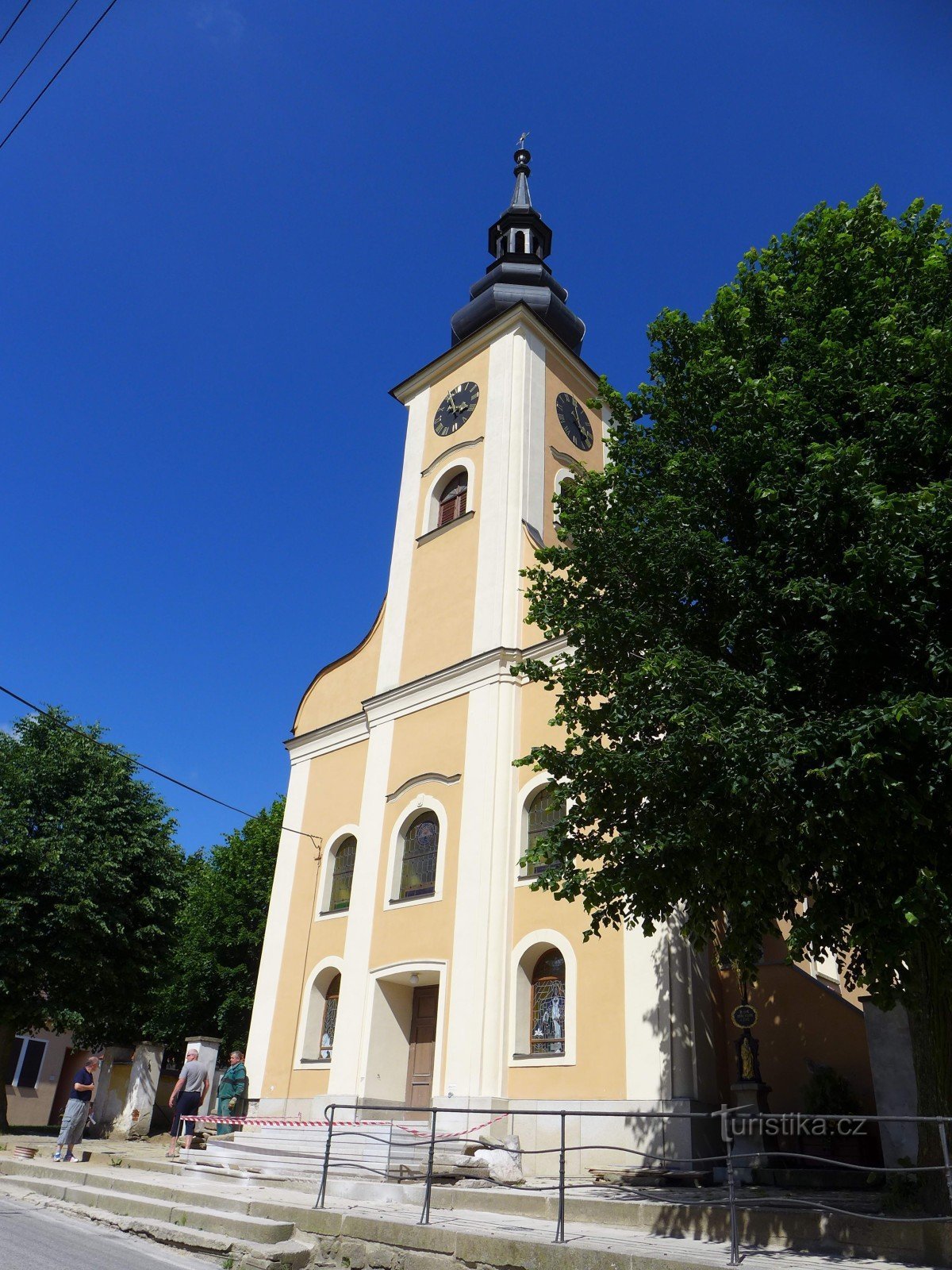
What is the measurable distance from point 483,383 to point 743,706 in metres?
15.5

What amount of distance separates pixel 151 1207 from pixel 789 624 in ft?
30.1

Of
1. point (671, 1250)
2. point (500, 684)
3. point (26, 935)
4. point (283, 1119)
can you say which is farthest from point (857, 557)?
point (26, 935)

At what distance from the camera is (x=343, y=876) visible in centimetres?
1939

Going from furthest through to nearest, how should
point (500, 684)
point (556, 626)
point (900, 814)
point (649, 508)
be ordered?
point (500, 684) < point (556, 626) < point (649, 508) < point (900, 814)

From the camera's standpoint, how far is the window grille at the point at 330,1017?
1773cm

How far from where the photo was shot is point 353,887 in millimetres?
18250

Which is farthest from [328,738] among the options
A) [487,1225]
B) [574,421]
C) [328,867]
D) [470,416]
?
[487,1225]

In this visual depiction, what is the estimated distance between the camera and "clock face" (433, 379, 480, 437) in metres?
22.2

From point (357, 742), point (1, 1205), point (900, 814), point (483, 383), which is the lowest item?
point (1, 1205)

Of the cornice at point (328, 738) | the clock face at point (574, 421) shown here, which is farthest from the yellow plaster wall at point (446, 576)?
the clock face at point (574, 421)

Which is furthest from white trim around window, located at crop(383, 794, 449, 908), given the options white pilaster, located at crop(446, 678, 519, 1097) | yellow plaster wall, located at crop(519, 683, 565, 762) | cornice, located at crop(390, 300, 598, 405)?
cornice, located at crop(390, 300, 598, 405)

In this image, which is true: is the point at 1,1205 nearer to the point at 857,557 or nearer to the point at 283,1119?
the point at 283,1119

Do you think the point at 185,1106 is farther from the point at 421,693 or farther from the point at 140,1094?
the point at 421,693

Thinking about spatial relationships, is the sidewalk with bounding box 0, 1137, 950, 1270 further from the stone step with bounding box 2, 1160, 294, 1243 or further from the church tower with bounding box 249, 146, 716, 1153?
the church tower with bounding box 249, 146, 716, 1153
